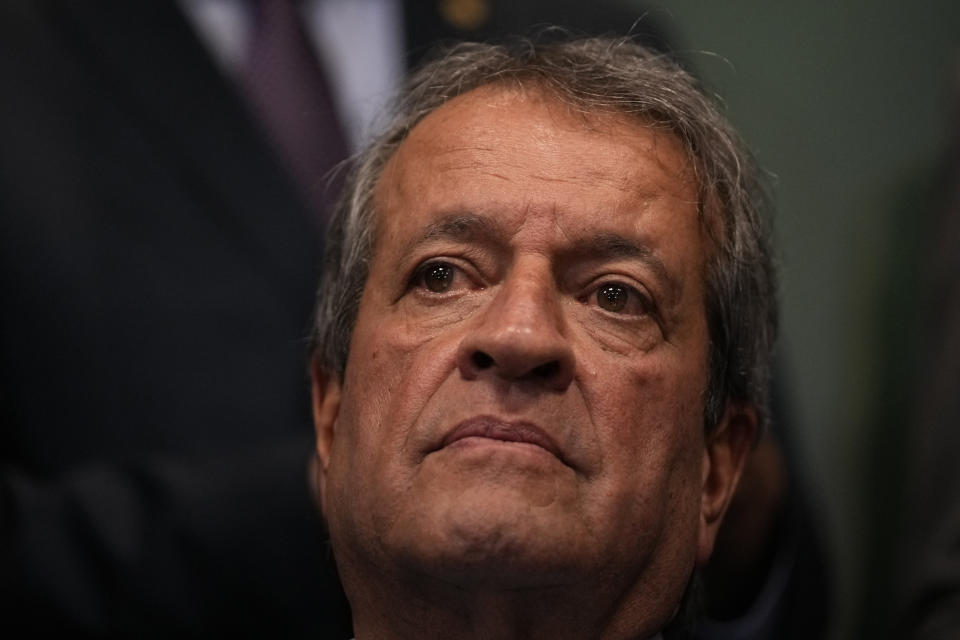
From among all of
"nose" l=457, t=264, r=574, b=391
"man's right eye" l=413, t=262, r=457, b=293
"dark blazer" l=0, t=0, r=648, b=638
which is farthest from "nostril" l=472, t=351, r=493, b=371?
"dark blazer" l=0, t=0, r=648, b=638

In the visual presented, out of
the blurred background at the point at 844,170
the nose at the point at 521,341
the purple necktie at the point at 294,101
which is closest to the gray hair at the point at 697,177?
the nose at the point at 521,341

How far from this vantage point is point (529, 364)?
1.24 meters

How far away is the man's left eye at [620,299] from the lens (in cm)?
136

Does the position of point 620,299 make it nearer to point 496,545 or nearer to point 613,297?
point 613,297

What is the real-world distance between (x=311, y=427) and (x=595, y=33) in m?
0.92

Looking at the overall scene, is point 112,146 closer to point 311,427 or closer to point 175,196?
point 175,196

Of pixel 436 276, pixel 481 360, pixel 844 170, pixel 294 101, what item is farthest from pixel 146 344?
pixel 844 170

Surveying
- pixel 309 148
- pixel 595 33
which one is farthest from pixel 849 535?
pixel 309 148

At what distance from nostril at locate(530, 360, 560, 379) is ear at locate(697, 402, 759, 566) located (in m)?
0.26

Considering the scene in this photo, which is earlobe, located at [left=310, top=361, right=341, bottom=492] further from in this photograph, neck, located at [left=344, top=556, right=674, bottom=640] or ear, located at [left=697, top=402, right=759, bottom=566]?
ear, located at [left=697, top=402, right=759, bottom=566]

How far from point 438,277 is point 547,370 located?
18 centimetres

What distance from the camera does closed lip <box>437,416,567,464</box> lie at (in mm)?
1234

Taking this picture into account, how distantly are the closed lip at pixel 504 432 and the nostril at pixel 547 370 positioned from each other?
0.06 m

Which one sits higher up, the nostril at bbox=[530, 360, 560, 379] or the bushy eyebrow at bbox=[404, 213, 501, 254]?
the bushy eyebrow at bbox=[404, 213, 501, 254]
